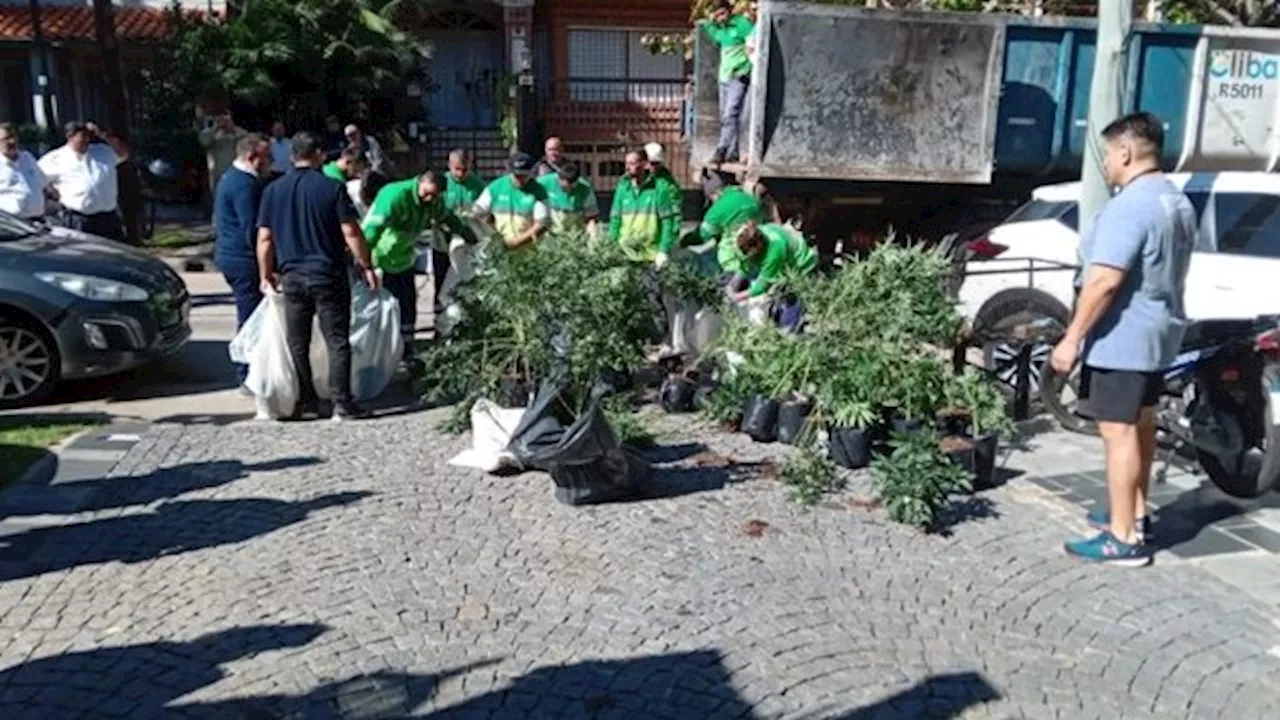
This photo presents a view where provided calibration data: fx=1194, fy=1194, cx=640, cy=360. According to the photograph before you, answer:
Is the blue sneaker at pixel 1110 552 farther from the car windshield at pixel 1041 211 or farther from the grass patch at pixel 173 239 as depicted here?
the grass patch at pixel 173 239

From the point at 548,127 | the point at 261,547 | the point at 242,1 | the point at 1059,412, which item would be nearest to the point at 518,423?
the point at 261,547

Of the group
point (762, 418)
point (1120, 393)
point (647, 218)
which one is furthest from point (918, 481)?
point (647, 218)

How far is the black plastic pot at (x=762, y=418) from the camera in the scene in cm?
684

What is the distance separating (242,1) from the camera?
19094 mm

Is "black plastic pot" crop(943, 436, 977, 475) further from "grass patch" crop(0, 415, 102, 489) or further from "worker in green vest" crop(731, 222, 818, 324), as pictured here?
"grass patch" crop(0, 415, 102, 489)

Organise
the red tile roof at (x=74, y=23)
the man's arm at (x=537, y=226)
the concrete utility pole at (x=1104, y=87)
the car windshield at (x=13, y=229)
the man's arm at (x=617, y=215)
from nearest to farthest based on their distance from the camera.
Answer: the concrete utility pole at (x=1104, y=87), the car windshield at (x=13, y=229), the man's arm at (x=537, y=226), the man's arm at (x=617, y=215), the red tile roof at (x=74, y=23)

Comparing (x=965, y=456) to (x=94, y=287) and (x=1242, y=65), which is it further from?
(x=1242, y=65)

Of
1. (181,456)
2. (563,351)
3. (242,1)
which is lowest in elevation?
(181,456)

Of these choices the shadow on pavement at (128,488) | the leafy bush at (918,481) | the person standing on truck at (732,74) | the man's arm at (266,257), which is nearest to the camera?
the leafy bush at (918,481)

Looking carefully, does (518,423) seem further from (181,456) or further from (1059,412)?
(1059,412)

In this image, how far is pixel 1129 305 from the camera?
4.96 meters

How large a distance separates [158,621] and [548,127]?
60.6 feet

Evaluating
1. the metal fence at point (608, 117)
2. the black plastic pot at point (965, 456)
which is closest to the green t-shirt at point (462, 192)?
the black plastic pot at point (965, 456)

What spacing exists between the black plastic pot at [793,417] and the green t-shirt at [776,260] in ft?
4.13
